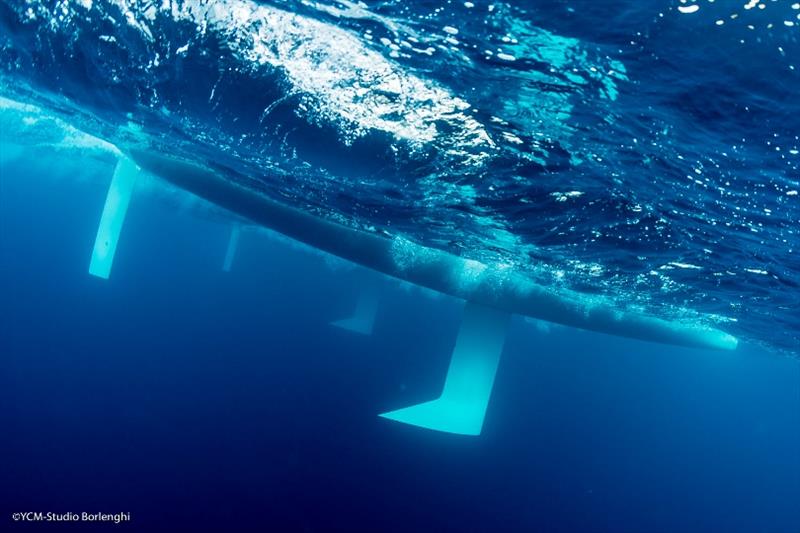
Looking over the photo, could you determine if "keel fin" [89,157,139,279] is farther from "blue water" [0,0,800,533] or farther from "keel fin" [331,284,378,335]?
"keel fin" [331,284,378,335]

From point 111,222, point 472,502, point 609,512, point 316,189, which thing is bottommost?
point 609,512

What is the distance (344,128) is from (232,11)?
9.01 feet

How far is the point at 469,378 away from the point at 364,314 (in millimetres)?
11898

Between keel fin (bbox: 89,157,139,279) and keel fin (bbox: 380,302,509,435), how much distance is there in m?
13.0

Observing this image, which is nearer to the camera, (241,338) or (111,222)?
(111,222)

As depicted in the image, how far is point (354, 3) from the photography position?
4719 mm

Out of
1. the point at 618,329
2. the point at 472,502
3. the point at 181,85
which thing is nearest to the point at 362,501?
the point at 472,502

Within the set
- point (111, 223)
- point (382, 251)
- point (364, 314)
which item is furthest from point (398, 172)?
point (364, 314)

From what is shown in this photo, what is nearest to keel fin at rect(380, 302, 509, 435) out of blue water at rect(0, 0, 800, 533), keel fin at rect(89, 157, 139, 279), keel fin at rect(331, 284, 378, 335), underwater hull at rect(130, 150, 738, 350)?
underwater hull at rect(130, 150, 738, 350)

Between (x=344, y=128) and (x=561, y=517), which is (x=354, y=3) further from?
(x=561, y=517)

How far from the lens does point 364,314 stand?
2659 centimetres

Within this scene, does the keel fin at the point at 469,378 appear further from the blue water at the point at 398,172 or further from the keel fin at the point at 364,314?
the keel fin at the point at 364,314

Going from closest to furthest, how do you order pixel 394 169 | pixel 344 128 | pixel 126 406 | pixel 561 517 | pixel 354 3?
1. pixel 354 3
2. pixel 344 128
3. pixel 394 169
4. pixel 126 406
5. pixel 561 517

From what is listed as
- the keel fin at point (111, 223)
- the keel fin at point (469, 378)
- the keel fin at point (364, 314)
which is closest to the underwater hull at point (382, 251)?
the keel fin at point (469, 378)
